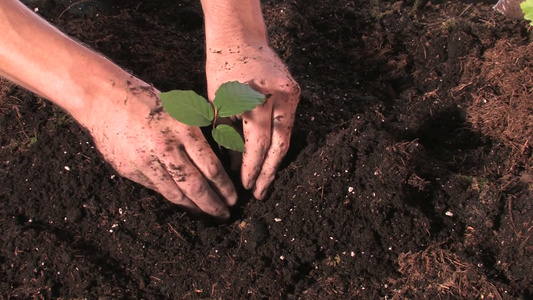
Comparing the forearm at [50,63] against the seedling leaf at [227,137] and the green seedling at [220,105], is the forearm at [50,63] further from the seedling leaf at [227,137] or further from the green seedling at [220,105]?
the seedling leaf at [227,137]

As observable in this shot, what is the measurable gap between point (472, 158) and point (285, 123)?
0.66m

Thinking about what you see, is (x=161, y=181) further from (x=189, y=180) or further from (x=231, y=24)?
(x=231, y=24)

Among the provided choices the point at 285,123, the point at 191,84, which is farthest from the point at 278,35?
the point at 285,123

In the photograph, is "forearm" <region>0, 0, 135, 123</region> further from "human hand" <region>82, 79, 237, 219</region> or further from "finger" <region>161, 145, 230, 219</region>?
"finger" <region>161, 145, 230, 219</region>

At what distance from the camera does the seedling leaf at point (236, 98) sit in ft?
4.22

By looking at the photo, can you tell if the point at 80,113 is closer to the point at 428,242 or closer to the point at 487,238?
the point at 428,242

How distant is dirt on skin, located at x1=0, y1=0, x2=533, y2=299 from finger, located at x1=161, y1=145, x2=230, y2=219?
9cm

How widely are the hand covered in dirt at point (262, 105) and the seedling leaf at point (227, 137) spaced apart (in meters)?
0.09

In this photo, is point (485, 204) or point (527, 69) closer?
point (485, 204)

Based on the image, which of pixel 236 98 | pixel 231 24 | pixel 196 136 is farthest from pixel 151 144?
pixel 231 24

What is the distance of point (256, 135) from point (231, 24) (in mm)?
394

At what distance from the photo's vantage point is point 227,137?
52.7 inches

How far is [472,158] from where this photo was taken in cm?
169

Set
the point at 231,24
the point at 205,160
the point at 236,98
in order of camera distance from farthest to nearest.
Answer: the point at 231,24
the point at 205,160
the point at 236,98
